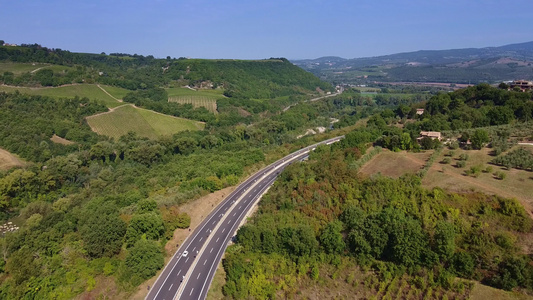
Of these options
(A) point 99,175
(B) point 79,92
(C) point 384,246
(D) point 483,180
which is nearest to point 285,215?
(C) point 384,246

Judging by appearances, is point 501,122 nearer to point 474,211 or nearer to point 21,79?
point 474,211

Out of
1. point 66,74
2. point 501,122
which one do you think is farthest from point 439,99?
point 66,74

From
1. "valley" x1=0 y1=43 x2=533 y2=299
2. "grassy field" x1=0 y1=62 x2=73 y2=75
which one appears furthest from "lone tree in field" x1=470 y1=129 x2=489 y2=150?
"grassy field" x1=0 y1=62 x2=73 y2=75

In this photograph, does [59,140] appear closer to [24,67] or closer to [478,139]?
[24,67]

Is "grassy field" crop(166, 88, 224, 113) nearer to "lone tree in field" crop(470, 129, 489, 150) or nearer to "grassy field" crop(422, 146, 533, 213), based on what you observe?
"lone tree in field" crop(470, 129, 489, 150)

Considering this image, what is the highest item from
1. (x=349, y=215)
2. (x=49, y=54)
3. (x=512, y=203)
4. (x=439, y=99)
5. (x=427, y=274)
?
(x=49, y=54)

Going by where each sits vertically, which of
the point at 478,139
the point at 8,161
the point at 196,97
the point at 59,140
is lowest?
the point at 8,161
